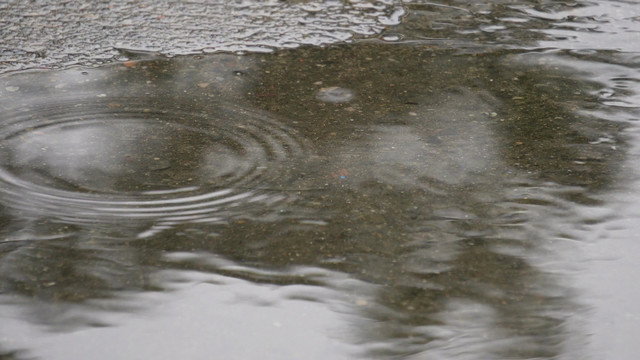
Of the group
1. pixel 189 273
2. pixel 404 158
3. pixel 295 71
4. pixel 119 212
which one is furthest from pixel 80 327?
pixel 295 71

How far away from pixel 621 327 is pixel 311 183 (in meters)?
1.27

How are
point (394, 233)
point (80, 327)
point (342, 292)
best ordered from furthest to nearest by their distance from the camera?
point (394, 233), point (342, 292), point (80, 327)

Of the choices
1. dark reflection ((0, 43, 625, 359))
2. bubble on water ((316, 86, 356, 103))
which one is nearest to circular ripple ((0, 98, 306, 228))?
dark reflection ((0, 43, 625, 359))

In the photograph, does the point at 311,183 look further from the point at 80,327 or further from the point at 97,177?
the point at 80,327

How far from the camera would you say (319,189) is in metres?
3.10

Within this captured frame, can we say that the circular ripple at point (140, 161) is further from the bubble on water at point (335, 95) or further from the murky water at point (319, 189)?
the bubble on water at point (335, 95)

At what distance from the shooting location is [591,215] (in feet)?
9.65

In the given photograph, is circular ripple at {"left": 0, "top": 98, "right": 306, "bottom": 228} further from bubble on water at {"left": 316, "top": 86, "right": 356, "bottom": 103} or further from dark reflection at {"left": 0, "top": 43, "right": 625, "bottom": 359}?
bubble on water at {"left": 316, "top": 86, "right": 356, "bottom": 103}

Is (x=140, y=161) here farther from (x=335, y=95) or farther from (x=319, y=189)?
(x=335, y=95)

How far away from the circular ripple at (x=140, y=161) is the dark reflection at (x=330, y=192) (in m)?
0.01

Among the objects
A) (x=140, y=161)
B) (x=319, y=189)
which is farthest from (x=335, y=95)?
(x=140, y=161)

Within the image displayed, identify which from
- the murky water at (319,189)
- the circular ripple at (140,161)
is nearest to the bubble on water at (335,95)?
the murky water at (319,189)

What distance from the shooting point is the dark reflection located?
98.4 inches

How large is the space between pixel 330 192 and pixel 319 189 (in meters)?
0.05
